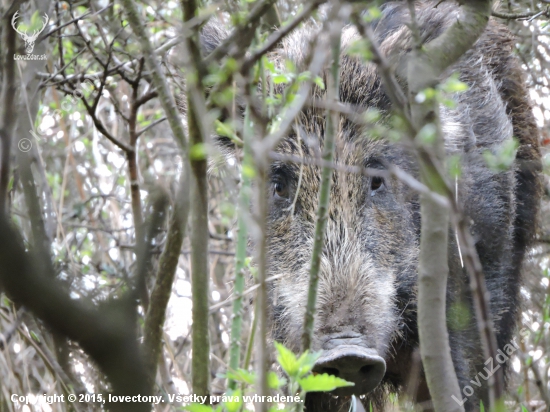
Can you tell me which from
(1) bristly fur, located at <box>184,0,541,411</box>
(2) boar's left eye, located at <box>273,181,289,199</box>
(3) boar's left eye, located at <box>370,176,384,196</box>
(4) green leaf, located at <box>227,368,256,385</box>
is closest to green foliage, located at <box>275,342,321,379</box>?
(4) green leaf, located at <box>227,368,256,385</box>

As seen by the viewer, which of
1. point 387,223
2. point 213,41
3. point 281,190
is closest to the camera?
point 387,223

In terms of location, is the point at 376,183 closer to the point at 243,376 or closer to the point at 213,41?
the point at 213,41

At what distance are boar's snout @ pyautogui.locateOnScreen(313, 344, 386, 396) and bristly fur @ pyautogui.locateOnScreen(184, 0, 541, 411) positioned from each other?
12 centimetres

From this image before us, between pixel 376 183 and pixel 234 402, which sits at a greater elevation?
Answer: pixel 376 183

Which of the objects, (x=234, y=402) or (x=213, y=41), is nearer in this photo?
(x=234, y=402)

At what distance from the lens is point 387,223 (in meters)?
3.72

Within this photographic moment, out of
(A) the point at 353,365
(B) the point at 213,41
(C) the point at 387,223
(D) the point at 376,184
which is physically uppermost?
(B) the point at 213,41

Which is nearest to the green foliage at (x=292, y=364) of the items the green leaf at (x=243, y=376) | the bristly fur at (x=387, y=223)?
the green leaf at (x=243, y=376)

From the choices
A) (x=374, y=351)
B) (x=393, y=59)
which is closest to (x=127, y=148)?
(x=393, y=59)

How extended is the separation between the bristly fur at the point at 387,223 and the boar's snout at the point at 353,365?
12 cm

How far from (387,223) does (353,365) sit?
1.11 metres

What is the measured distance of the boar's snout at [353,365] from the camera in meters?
2.76

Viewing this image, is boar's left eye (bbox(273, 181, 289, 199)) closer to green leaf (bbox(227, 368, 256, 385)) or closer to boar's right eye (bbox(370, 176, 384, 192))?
boar's right eye (bbox(370, 176, 384, 192))

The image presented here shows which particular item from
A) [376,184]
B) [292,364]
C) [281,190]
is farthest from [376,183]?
[292,364]
